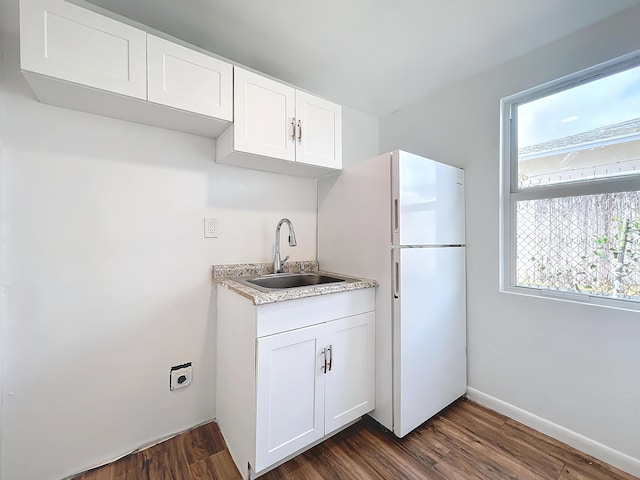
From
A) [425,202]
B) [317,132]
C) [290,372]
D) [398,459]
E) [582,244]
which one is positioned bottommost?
[398,459]

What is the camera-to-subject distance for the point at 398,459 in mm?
1416

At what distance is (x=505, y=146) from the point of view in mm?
1842

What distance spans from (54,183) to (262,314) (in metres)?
1.16

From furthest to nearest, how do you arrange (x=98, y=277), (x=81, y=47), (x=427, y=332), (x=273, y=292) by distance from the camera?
(x=427, y=332)
(x=98, y=277)
(x=273, y=292)
(x=81, y=47)

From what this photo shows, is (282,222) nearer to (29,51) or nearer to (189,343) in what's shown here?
(189,343)

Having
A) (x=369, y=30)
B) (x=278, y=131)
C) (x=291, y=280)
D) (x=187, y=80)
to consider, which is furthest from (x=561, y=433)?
(x=187, y=80)

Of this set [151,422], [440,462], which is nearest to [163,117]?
[151,422]

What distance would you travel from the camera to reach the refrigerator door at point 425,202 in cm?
153

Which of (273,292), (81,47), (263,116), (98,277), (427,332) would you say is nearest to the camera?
(81,47)

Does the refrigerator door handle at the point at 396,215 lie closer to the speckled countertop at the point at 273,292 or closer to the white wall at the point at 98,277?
the speckled countertop at the point at 273,292

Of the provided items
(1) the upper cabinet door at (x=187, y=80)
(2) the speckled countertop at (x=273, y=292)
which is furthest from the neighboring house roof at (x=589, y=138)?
(1) the upper cabinet door at (x=187, y=80)

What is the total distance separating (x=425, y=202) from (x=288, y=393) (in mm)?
1305

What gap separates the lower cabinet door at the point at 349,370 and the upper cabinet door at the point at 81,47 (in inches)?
58.5

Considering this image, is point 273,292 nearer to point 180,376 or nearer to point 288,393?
point 288,393
